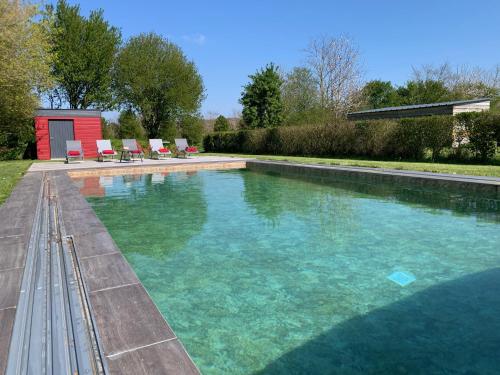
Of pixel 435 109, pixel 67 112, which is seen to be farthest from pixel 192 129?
pixel 435 109

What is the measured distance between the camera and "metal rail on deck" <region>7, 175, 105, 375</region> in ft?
5.78

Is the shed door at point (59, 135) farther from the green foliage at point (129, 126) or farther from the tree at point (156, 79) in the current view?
the tree at point (156, 79)

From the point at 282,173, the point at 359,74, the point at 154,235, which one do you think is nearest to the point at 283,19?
the point at 359,74

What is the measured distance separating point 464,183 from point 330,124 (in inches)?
401

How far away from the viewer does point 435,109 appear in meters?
17.5

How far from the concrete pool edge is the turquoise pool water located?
1.50ft

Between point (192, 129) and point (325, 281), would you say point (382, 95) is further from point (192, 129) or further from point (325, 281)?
point (325, 281)

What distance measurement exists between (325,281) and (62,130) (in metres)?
20.4

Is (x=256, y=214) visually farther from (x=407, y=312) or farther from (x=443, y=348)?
(x=443, y=348)

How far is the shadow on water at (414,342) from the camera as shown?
7.16ft

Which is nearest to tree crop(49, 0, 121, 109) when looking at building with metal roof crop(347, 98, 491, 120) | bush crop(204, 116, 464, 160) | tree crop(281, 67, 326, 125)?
bush crop(204, 116, 464, 160)

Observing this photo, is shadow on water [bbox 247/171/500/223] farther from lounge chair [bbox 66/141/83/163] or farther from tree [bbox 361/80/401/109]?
tree [bbox 361/80/401/109]

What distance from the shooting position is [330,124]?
17156mm

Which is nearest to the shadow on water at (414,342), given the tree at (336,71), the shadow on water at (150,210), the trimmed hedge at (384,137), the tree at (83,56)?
the shadow on water at (150,210)
